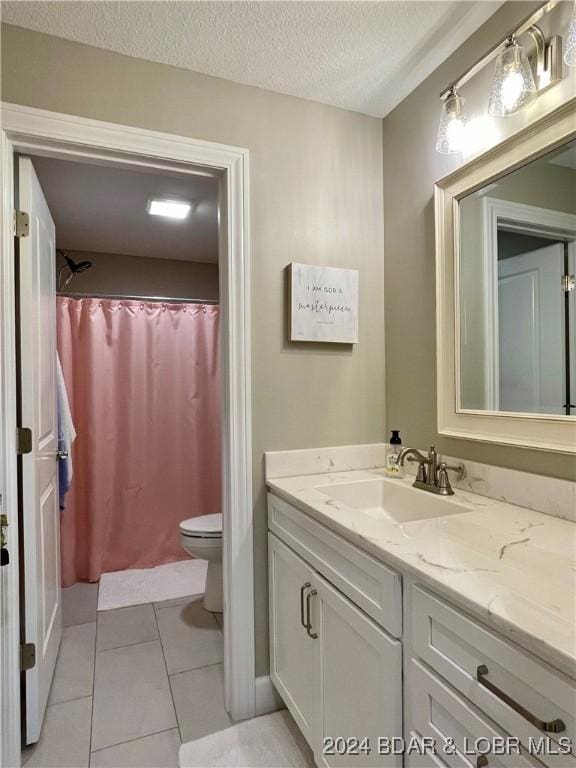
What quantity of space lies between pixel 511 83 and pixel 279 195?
825 mm

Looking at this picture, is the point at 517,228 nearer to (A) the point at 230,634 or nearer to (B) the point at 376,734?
(B) the point at 376,734

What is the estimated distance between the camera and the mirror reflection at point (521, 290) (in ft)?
3.62

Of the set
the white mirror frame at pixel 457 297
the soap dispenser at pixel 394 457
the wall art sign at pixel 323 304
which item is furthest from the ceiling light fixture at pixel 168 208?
the soap dispenser at pixel 394 457

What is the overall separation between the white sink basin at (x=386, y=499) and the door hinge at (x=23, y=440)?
3.31 feet

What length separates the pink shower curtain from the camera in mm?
2744

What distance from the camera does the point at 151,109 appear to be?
1489mm

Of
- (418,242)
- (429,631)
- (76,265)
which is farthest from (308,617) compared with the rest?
(76,265)

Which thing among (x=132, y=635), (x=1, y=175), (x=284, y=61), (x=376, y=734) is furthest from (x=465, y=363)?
(x=132, y=635)

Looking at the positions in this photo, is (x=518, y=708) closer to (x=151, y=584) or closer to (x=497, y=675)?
(x=497, y=675)

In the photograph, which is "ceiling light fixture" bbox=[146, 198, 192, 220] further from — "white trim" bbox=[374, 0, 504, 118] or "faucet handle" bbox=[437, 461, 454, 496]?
"faucet handle" bbox=[437, 461, 454, 496]

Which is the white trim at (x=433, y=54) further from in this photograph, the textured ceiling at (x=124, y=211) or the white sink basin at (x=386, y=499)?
the white sink basin at (x=386, y=499)

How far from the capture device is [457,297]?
1.46 meters

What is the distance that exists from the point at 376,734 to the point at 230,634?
0.76 m

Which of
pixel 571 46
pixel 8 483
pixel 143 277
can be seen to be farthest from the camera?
pixel 143 277
